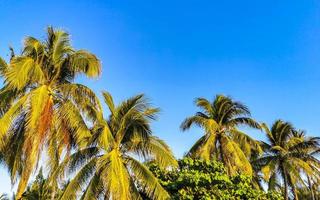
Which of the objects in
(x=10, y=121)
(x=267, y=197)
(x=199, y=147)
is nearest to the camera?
(x=10, y=121)

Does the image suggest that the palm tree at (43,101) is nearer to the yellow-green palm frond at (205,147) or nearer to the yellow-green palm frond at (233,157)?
the yellow-green palm frond at (205,147)

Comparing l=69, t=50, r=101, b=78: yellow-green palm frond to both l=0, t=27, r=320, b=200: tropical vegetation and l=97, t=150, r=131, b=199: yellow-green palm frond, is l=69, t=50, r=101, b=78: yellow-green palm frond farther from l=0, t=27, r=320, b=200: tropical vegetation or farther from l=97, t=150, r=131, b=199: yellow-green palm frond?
l=97, t=150, r=131, b=199: yellow-green palm frond

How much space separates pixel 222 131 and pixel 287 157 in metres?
7.05

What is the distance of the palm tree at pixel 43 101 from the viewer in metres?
16.0

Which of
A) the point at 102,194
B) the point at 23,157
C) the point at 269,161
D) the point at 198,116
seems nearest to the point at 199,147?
the point at 198,116

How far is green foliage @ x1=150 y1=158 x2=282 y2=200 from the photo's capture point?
17297 millimetres

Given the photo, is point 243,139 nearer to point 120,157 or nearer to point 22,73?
point 120,157

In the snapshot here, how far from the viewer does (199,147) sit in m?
27.5

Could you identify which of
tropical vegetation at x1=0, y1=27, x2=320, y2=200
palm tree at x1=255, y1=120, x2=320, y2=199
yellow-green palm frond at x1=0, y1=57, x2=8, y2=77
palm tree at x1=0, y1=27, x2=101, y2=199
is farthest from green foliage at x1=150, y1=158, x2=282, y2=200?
palm tree at x1=255, y1=120, x2=320, y2=199

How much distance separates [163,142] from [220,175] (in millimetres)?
3056

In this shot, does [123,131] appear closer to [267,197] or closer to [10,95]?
[10,95]

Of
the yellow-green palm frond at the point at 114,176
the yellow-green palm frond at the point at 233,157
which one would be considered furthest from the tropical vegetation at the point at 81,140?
the yellow-green palm frond at the point at 233,157

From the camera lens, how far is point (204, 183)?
17641 mm

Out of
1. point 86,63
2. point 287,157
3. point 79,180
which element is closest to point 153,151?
point 79,180
